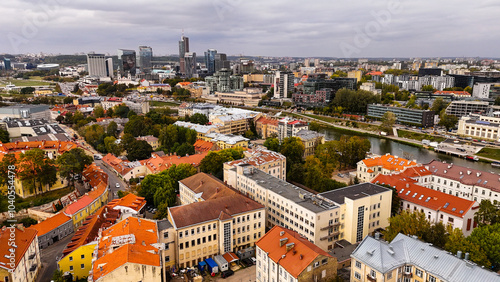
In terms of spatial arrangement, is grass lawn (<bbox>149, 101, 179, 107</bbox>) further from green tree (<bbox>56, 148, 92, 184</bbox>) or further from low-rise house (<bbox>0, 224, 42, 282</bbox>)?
low-rise house (<bbox>0, 224, 42, 282</bbox>)

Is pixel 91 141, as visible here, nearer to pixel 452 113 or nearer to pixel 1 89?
pixel 452 113

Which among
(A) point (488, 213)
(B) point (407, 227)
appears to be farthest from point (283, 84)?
(B) point (407, 227)

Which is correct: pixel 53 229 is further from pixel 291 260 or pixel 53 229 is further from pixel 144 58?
pixel 144 58

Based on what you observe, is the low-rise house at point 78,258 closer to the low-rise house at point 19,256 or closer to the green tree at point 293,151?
the low-rise house at point 19,256

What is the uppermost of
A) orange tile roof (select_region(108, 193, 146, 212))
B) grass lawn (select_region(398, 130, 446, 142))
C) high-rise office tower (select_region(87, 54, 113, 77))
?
high-rise office tower (select_region(87, 54, 113, 77))

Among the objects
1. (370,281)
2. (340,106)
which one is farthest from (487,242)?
(340,106)

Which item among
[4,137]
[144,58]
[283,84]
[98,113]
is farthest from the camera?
[144,58]

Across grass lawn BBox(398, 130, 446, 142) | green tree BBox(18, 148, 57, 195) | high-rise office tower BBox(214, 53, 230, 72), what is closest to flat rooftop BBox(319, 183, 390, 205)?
green tree BBox(18, 148, 57, 195)
